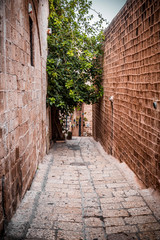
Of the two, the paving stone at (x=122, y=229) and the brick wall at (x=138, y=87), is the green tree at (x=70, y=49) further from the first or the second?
the paving stone at (x=122, y=229)

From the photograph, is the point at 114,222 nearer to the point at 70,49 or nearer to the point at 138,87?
the point at 138,87

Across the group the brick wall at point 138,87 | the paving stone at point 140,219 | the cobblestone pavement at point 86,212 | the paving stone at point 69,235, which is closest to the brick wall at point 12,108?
the cobblestone pavement at point 86,212

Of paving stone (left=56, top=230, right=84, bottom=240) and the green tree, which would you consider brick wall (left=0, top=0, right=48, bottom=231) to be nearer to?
paving stone (left=56, top=230, right=84, bottom=240)

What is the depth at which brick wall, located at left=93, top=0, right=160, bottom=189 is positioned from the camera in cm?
378

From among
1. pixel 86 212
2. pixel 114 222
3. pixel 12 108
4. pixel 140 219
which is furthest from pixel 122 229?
pixel 12 108

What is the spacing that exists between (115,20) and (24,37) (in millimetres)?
3850

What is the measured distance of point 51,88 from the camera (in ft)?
29.8

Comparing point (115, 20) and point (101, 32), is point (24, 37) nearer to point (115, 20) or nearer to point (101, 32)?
point (115, 20)

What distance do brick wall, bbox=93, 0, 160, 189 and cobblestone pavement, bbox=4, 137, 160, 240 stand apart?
56cm

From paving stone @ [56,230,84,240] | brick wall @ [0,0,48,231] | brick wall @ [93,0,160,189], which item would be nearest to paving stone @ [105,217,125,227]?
paving stone @ [56,230,84,240]

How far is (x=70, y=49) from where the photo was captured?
29.7ft

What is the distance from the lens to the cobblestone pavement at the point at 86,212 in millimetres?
2607

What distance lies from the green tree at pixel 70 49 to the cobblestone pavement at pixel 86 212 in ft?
16.0

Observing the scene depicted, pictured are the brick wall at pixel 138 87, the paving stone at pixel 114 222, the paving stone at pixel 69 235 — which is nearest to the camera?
the paving stone at pixel 69 235
